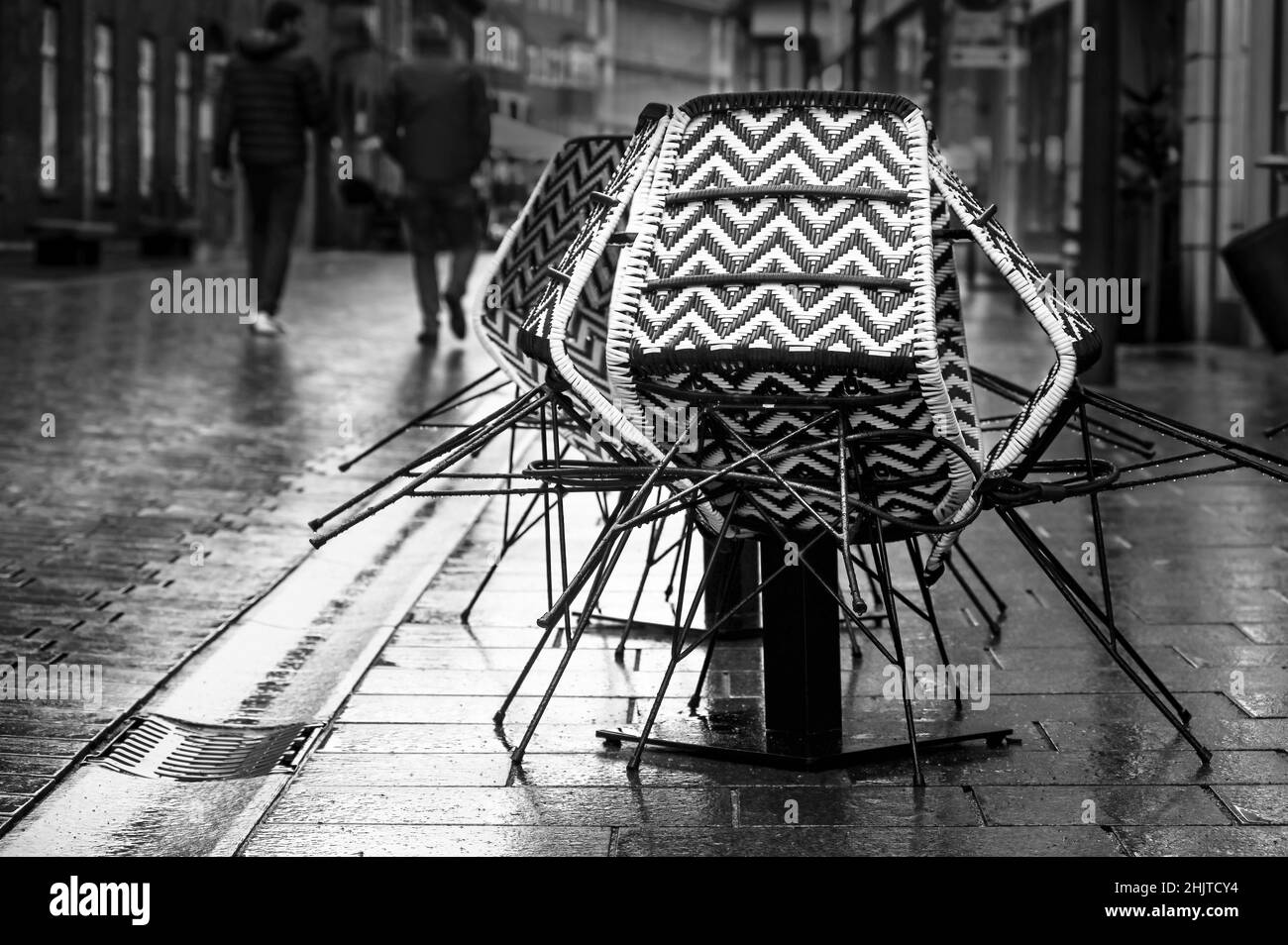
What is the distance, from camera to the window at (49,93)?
27938 millimetres

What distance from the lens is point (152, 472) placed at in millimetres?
8000

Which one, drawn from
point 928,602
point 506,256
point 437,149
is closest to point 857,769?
point 928,602

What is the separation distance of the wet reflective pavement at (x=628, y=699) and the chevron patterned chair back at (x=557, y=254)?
0.71m

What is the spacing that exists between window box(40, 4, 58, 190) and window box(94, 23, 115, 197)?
1582 millimetres

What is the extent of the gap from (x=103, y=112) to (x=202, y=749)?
92.5 ft

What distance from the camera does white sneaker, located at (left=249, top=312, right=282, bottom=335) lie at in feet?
48.0

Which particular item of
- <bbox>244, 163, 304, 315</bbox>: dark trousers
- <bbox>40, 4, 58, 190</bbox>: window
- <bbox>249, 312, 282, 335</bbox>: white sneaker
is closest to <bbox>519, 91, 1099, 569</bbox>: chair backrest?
<bbox>249, 312, 282, 335</bbox>: white sneaker

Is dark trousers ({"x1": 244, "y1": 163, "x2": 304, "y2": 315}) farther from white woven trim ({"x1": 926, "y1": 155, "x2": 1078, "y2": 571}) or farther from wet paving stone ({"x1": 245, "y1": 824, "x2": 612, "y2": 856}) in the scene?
wet paving stone ({"x1": 245, "y1": 824, "x2": 612, "y2": 856})

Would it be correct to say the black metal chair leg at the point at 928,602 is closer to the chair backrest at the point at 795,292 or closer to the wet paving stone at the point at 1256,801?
the chair backrest at the point at 795,292

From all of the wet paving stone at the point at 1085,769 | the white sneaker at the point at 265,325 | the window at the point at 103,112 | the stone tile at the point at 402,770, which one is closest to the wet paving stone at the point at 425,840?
the stone tile at the point at 402,770

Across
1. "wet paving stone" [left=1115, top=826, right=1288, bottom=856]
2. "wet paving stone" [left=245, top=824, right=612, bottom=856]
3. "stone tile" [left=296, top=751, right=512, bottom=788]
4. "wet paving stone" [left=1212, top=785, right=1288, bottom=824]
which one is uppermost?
"wet paving stone" [left=1212, top=785, right=1288, bottom=824]

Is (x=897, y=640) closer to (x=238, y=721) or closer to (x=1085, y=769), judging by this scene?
(x=1085, y=769)

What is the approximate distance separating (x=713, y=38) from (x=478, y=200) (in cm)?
11329

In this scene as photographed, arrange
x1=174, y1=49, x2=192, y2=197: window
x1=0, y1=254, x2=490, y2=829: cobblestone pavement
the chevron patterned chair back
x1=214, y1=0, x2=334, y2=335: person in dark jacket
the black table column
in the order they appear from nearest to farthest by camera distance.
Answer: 1. the black table column
2. x1=0, y1=254, x2=490, y2=829: cobblestone pavement
3. the chevron patterned chair back
4. x1=214, y1=0, x2=334, y2=335: person in dark jacket
5. x1=174, y1=49, x2=192, y2=197: window
